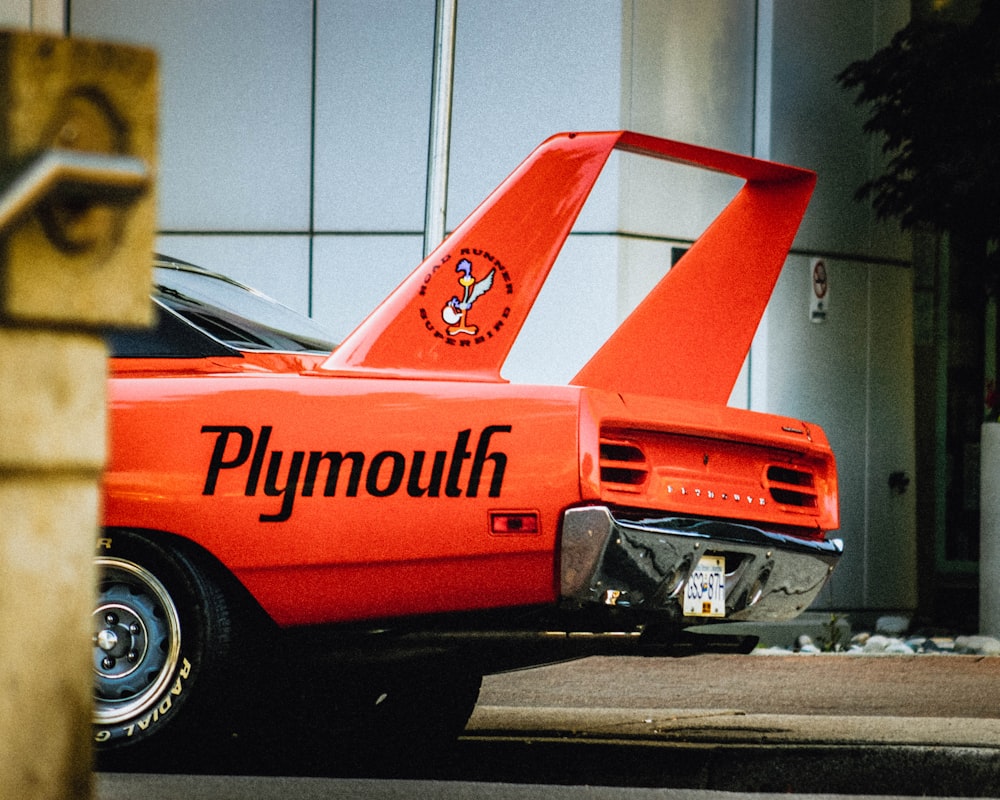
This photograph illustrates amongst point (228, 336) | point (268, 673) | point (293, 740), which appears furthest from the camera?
point (293, 740)

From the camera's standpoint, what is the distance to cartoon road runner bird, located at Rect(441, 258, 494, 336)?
4.60m

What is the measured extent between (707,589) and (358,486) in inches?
41.0

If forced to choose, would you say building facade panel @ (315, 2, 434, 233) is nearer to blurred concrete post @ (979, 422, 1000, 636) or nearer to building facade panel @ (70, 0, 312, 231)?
building facade panel @ (70, 0, 312, 231)

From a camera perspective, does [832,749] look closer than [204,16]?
Yes

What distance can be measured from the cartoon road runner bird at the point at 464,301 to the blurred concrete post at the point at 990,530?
21.5 ft

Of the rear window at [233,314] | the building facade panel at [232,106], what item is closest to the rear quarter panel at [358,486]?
the rear window at [233,314]

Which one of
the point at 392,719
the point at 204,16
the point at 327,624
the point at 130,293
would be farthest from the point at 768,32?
the point at 130,293

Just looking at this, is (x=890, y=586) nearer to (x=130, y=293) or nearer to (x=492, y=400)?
(x=492, y=400)

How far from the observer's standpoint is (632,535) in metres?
4.34

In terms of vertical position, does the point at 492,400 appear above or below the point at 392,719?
above

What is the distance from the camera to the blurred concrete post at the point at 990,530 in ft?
33.8

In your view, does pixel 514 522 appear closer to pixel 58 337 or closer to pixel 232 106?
pixel 58 337

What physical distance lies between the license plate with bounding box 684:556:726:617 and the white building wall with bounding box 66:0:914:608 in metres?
5.86

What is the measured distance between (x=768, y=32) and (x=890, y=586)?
4.17 meters
